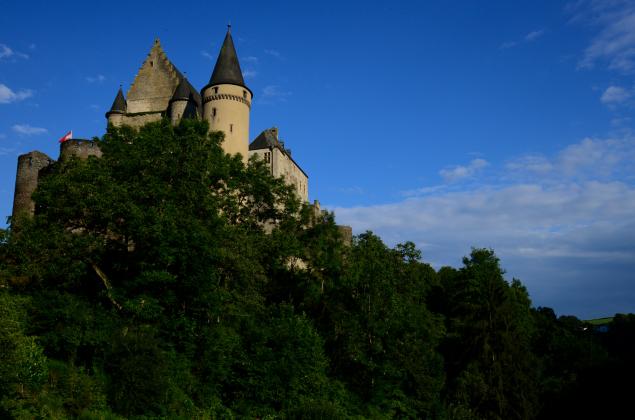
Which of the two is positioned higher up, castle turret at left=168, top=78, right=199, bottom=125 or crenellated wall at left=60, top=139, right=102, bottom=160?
castle turret at left=168, top=78, right=199, bottom=125

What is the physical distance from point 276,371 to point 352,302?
10.0 metres

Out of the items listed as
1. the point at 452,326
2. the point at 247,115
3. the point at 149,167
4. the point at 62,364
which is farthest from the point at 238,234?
the point at 452,326

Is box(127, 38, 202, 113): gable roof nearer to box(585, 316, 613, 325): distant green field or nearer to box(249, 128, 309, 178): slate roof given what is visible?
box(249, 128, 309, 178): slate roof

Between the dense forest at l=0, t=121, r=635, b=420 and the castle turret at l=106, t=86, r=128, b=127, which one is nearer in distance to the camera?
the dense forest at l=0, t=121, r=635, b=420

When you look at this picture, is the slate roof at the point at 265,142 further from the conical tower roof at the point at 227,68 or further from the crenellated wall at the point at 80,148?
the crenellated wall at the point at 80,148

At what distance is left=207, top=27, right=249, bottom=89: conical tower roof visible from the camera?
172 ft

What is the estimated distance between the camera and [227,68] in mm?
53062

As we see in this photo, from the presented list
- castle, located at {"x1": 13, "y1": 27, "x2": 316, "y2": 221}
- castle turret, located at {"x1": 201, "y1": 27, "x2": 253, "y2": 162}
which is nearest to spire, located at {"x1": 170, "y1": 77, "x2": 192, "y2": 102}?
castle, located at {"x1": 13, "y1": 27, "x2": 316, "y2": 221}

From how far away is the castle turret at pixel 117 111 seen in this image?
56750 mm

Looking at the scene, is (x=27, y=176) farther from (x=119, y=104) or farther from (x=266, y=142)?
(x=266, y=142)

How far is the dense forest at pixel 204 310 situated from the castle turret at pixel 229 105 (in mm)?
9793

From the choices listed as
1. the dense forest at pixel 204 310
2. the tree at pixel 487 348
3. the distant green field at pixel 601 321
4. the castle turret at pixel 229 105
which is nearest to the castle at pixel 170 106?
the castle turret at pixel 229 105

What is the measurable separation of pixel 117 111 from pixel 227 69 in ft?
39.5

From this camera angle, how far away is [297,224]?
4247 centimetres
